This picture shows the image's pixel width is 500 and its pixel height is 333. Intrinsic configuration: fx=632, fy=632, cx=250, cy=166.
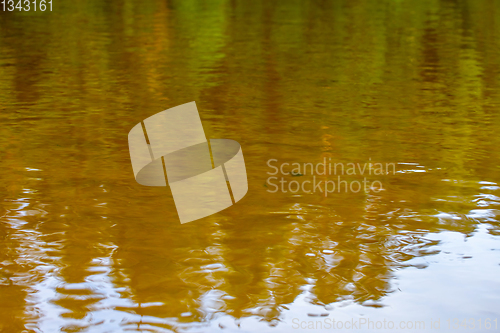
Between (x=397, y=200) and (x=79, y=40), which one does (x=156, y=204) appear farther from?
(x=79, y=40)

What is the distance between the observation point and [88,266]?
257cm

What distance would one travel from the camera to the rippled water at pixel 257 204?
2285 mm

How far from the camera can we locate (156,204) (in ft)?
10.8

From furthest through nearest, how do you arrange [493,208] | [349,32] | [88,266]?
[349,32] → [493,208] → [88,266]

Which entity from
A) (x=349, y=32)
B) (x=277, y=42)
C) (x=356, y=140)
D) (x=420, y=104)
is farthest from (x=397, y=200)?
(x=349, y=32)

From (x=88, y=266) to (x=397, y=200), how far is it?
5.43 ft

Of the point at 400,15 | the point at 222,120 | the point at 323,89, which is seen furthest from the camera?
the point at 400,15

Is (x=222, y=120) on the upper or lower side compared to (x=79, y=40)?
lower

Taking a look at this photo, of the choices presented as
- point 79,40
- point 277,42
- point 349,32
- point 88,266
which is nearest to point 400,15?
point 349,32

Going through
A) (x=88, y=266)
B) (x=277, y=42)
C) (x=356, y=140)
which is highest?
(x=277, y=42)

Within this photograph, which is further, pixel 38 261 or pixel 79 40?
pixel 79 40

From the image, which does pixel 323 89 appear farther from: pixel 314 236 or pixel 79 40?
pixel 79 40

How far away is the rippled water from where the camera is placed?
2.29 meters

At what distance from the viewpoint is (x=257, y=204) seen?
3320mm
